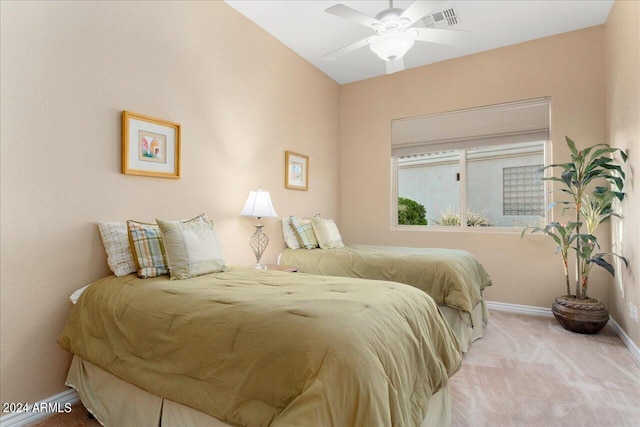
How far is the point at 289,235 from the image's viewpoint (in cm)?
361

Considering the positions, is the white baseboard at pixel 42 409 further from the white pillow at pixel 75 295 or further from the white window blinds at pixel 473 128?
the white window blinds at pixel 473 128

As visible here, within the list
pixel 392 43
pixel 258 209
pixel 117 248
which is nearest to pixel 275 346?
pixel 117 248

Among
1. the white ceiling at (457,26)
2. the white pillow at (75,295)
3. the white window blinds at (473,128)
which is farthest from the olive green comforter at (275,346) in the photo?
the white window blinds at (473,128)

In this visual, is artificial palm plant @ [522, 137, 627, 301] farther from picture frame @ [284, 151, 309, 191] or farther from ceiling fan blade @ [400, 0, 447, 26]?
picture frame @ [284, 151, 309, 191]

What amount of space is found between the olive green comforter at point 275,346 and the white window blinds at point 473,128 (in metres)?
3.06

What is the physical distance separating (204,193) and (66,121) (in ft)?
3.50

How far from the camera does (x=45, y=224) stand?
1855 millimetres

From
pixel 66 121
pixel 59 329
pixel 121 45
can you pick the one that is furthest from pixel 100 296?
pixel 121 45

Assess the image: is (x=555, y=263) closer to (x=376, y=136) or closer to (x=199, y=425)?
(x=376, y=136)

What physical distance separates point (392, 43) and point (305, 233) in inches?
79.7

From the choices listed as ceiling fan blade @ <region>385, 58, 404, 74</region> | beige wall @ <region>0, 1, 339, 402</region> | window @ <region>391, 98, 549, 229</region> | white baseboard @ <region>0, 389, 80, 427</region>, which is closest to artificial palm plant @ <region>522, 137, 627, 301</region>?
window @ <region>391, 98, 549, 229</region>

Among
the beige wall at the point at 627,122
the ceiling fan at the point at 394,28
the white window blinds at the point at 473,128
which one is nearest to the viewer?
the ceiling fan at the point at 394,28

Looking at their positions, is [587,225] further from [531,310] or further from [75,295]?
[75,295]

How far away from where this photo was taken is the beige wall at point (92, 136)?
1.76 meters
